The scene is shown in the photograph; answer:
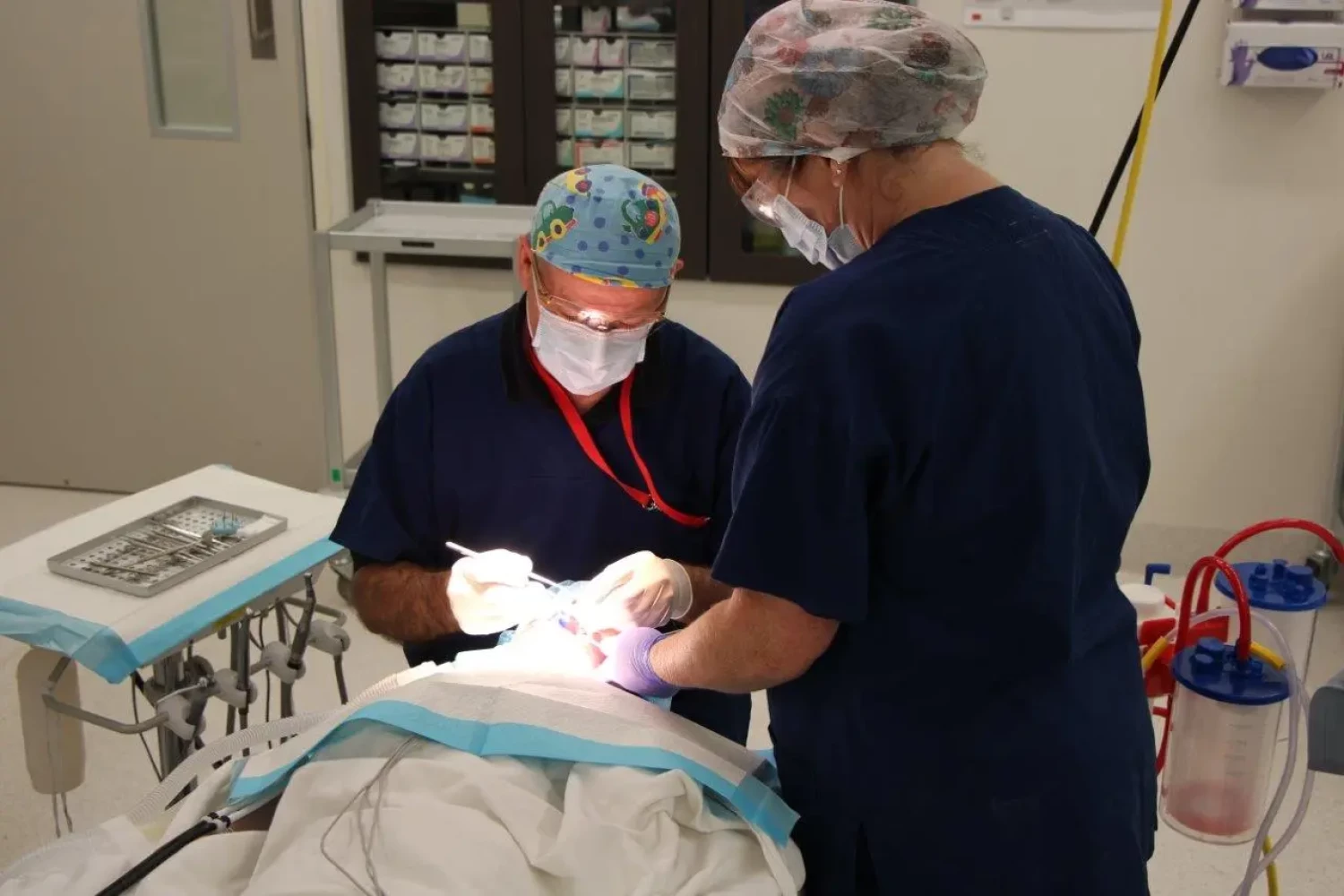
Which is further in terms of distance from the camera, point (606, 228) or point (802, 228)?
point (606, 228)

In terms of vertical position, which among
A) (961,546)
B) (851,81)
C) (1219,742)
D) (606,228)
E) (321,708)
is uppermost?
(851,81)

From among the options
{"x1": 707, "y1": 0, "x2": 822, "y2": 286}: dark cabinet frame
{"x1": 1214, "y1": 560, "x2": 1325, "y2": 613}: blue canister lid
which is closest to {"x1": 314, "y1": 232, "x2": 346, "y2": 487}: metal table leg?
{"x1": 707, "y1": 0, "x2": 822, "y2": 286}: dark cabinet frame

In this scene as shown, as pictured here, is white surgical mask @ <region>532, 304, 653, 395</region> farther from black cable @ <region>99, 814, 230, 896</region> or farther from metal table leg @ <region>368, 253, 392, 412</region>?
metal table leg @ <region>368, 253, 392, 412</region>

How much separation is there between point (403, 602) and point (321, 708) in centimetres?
136

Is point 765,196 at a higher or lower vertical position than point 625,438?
higher

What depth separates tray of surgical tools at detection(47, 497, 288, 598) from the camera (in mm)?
1783

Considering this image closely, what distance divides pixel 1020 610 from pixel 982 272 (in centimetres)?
29

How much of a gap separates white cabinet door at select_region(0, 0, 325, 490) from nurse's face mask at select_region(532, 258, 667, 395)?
2162 mm

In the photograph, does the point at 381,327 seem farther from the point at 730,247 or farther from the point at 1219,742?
the point at 1219,742

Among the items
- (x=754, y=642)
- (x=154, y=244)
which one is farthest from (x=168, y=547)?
(x=154, y=244)

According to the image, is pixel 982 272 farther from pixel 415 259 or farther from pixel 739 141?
pixel 415 259

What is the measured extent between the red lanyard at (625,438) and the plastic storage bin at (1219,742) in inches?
24.5

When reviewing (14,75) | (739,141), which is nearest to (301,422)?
(14,75)

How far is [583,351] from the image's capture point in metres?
1.64
